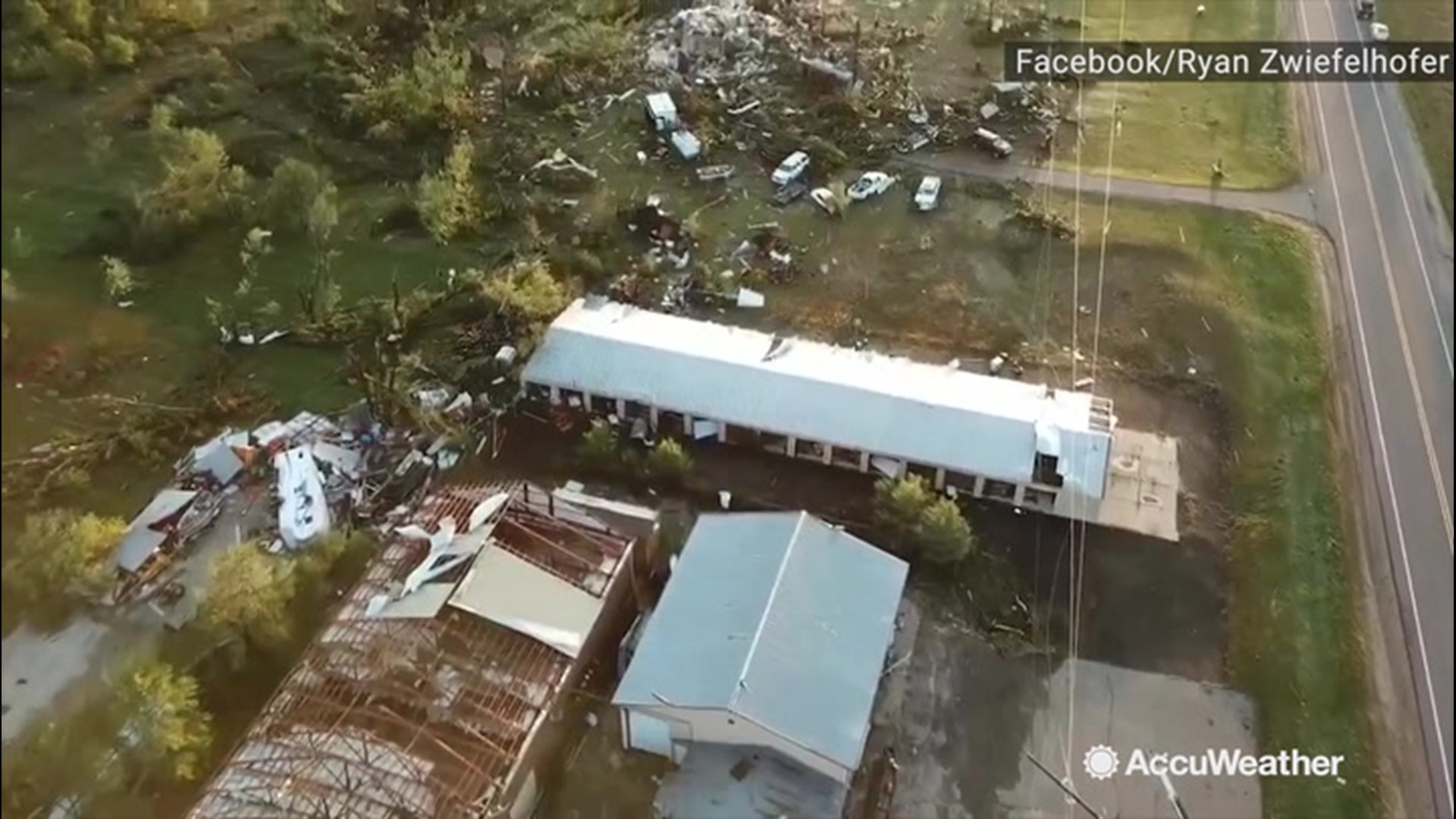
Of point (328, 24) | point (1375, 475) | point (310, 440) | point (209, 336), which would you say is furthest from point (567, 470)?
point (328, 24)

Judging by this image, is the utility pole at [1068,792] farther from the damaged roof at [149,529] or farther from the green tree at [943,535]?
the damaged roof at [149,529]

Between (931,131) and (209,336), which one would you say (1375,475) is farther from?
(209,336)

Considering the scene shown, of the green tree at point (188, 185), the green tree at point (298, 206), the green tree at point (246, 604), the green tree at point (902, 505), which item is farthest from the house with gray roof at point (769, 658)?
the green tree at point (188, 185)

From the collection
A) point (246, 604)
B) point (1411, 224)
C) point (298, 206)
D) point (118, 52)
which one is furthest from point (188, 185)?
point (1411, 224)

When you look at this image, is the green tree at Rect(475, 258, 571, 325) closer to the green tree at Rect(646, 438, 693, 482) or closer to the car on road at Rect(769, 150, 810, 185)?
the green tree at Rect(646, 438, 693, 482)

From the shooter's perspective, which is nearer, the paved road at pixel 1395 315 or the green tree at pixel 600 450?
the paved road at pixel 1395 315

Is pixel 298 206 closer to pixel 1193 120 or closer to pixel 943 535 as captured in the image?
pixel 943 535

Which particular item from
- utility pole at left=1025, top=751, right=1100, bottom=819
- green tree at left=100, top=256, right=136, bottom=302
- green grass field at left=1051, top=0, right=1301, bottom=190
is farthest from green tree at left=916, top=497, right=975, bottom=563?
green tree at left=100, top=256, right=136, bottom=302
